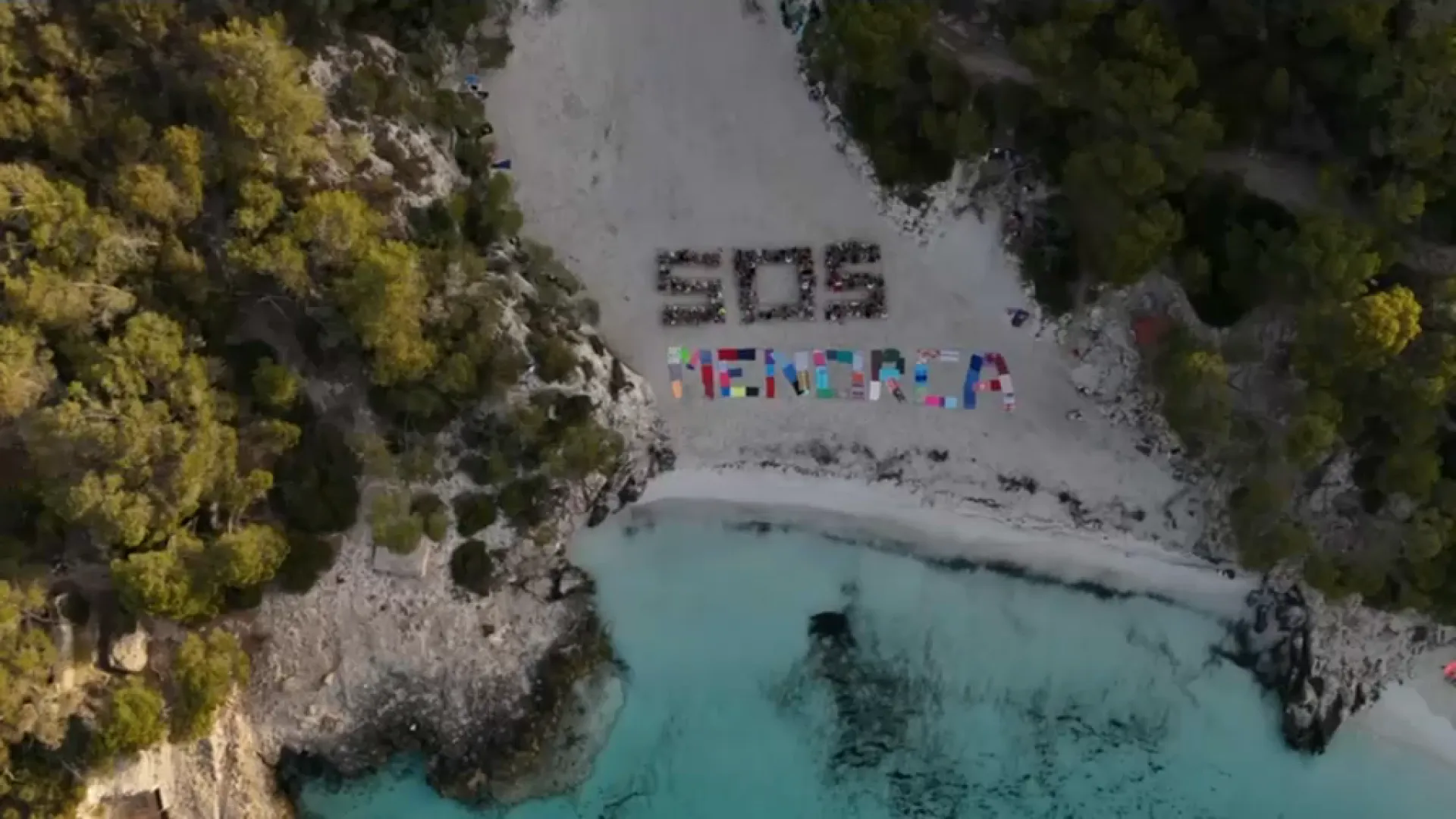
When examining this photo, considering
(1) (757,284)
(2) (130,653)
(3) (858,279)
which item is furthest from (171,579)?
(3) (858,279)

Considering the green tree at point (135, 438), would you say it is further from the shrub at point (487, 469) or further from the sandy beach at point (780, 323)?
the sandy beach at point (780, 323)

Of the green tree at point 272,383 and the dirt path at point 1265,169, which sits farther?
the green tree at point 272,383

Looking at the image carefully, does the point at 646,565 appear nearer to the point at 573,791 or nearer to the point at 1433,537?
the point at 573,791

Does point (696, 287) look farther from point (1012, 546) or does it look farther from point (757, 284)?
point (1012, 546)

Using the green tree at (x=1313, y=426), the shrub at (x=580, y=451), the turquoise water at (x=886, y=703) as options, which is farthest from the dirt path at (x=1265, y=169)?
the shrub at (x=580, y=451)

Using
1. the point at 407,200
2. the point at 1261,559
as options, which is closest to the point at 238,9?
the point at 407,200

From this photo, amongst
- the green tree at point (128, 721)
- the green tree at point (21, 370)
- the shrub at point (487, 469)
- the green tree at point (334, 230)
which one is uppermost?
the green tree at point (334, 230)
